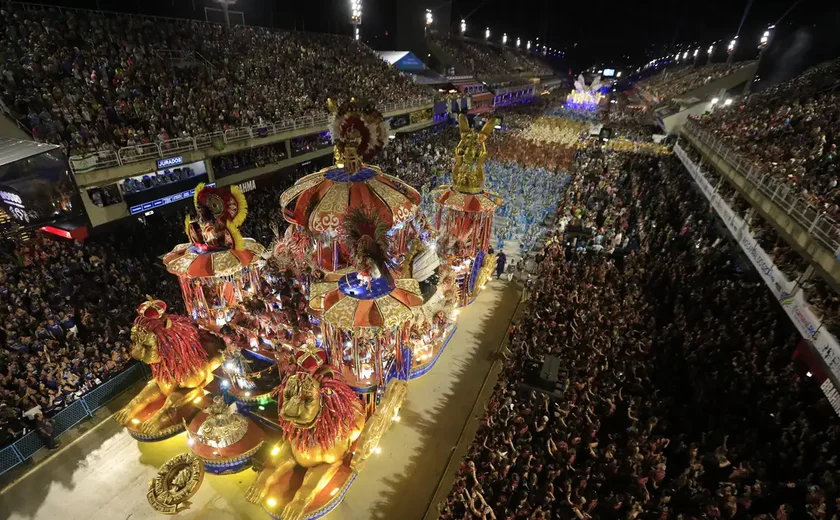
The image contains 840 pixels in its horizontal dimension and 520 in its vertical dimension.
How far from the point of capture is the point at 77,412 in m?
8.27

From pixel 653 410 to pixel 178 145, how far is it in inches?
661

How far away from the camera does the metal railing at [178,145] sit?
1194cm

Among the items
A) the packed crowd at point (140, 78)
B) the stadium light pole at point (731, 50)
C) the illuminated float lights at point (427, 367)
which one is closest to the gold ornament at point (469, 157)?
the illuminated float lights at point (427, 367)

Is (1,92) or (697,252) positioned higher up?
(1,92)

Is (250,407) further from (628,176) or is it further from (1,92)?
(628,176)

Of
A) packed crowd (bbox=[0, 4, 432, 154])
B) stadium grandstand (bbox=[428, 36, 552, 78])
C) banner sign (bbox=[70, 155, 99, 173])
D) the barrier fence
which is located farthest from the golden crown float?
stadium grandstand (bbox=[428, 36, 552, 78])

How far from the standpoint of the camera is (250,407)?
23.9ft

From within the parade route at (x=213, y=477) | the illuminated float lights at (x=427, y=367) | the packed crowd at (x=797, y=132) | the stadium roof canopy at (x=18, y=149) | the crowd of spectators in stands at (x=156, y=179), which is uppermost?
the packed crowd at (x=797, y=132)

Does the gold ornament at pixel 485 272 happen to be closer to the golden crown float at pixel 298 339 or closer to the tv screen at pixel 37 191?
the golden crown float at pixel 298 339

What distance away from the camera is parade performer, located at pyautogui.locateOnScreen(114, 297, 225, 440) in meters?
7.29

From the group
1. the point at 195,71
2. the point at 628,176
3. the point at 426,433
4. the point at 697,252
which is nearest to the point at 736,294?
the point at 697,252

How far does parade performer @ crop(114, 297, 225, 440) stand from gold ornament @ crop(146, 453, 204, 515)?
1.18 meters

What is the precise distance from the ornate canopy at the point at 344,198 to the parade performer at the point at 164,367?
3.31m

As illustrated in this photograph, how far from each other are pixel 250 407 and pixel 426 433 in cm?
349
